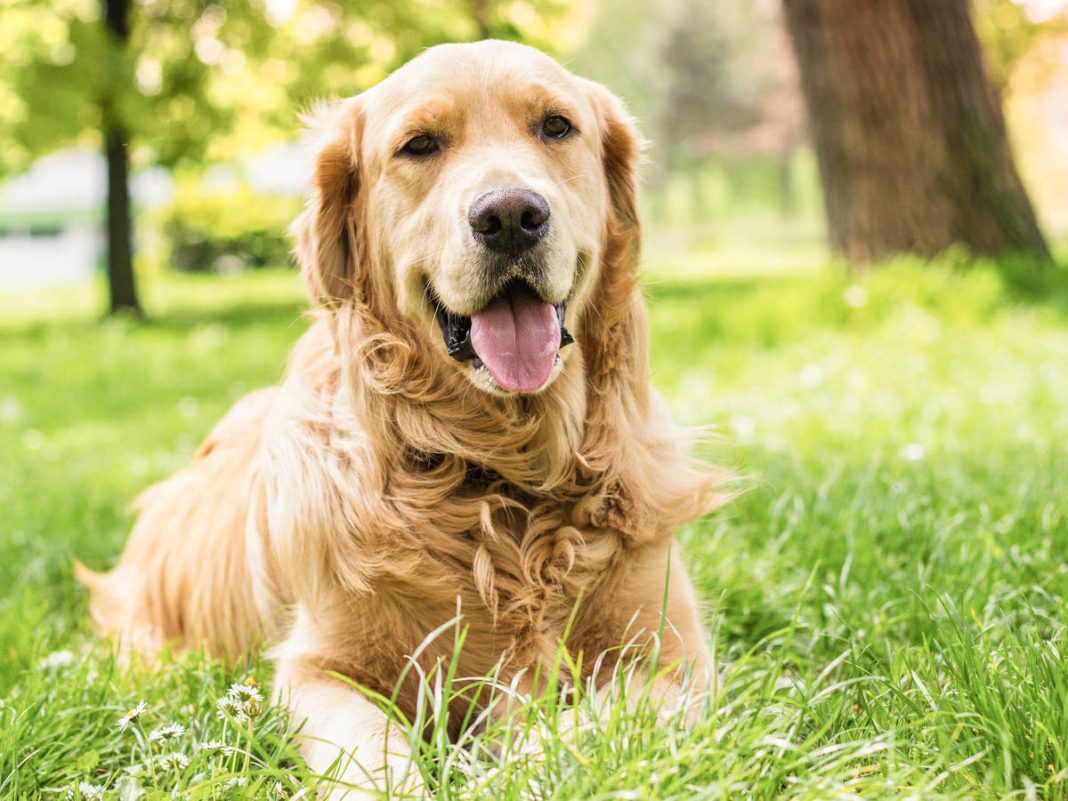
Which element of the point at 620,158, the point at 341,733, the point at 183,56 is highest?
the point at 183,56

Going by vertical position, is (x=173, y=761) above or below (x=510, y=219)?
below

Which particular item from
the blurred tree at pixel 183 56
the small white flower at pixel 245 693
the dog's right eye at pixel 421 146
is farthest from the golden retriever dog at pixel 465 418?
the blurred tree at pixel 183 56

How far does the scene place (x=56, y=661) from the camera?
2.53m

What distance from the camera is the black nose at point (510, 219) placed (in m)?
2.30

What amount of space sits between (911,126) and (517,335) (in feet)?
19.0

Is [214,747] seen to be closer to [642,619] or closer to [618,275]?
[642,619]

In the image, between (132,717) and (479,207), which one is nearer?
(132,717)

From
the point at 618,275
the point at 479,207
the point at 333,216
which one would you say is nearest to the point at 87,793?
the point at 479,207

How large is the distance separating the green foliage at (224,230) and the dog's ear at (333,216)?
21560 mm

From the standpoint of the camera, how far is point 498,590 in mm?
2338

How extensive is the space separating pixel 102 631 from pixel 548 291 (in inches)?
72.1

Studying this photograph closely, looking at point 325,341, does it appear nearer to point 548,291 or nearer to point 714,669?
point 548,291

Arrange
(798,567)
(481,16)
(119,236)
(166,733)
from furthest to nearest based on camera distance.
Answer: (481,16) < (119,236) < (798,567) < (166,733)

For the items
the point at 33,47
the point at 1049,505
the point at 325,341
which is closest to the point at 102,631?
the point at 325,341
